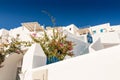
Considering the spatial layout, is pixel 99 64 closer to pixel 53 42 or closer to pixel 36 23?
pixel 53 42

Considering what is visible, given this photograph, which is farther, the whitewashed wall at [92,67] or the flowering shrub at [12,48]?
the flowering shrub at [12,48]

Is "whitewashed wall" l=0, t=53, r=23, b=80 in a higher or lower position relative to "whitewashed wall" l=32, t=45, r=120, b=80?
lower

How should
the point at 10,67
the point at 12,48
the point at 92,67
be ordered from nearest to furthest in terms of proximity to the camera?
the point at 92,67 → the point at 12,48 → the point at 10,67

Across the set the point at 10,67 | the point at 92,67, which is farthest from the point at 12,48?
the point at 92,67

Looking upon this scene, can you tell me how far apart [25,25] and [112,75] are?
2498 centimetres

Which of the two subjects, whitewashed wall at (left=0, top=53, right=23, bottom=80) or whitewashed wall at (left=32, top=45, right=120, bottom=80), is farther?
whitewashed wall at (left=0, top=53, right=23, bottom=80)

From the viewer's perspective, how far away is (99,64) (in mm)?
4395

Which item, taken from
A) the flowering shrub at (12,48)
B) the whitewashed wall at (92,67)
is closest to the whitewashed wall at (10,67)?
the flowering shrub at (12,48)

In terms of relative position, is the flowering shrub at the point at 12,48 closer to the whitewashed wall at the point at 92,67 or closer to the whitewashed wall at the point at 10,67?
the whitewashed wall at the point at 10,67

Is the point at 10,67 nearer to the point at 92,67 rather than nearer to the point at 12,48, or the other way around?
the point at 12,48

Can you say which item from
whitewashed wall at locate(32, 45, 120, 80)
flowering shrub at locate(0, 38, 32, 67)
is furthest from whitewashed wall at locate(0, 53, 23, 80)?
whitewashed wall at locate(32, 45, 120, 80)

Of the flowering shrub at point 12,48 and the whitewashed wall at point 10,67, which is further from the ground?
the flowering shrub at point 12,48

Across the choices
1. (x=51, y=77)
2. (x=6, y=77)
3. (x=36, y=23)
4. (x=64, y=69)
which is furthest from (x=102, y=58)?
(x=36, y=23)

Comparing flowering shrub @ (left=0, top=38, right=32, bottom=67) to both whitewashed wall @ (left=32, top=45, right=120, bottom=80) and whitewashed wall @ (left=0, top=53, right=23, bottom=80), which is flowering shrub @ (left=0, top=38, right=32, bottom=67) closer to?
whitewashed wall @ (left=0, top=53, right=23, bottom=80)
